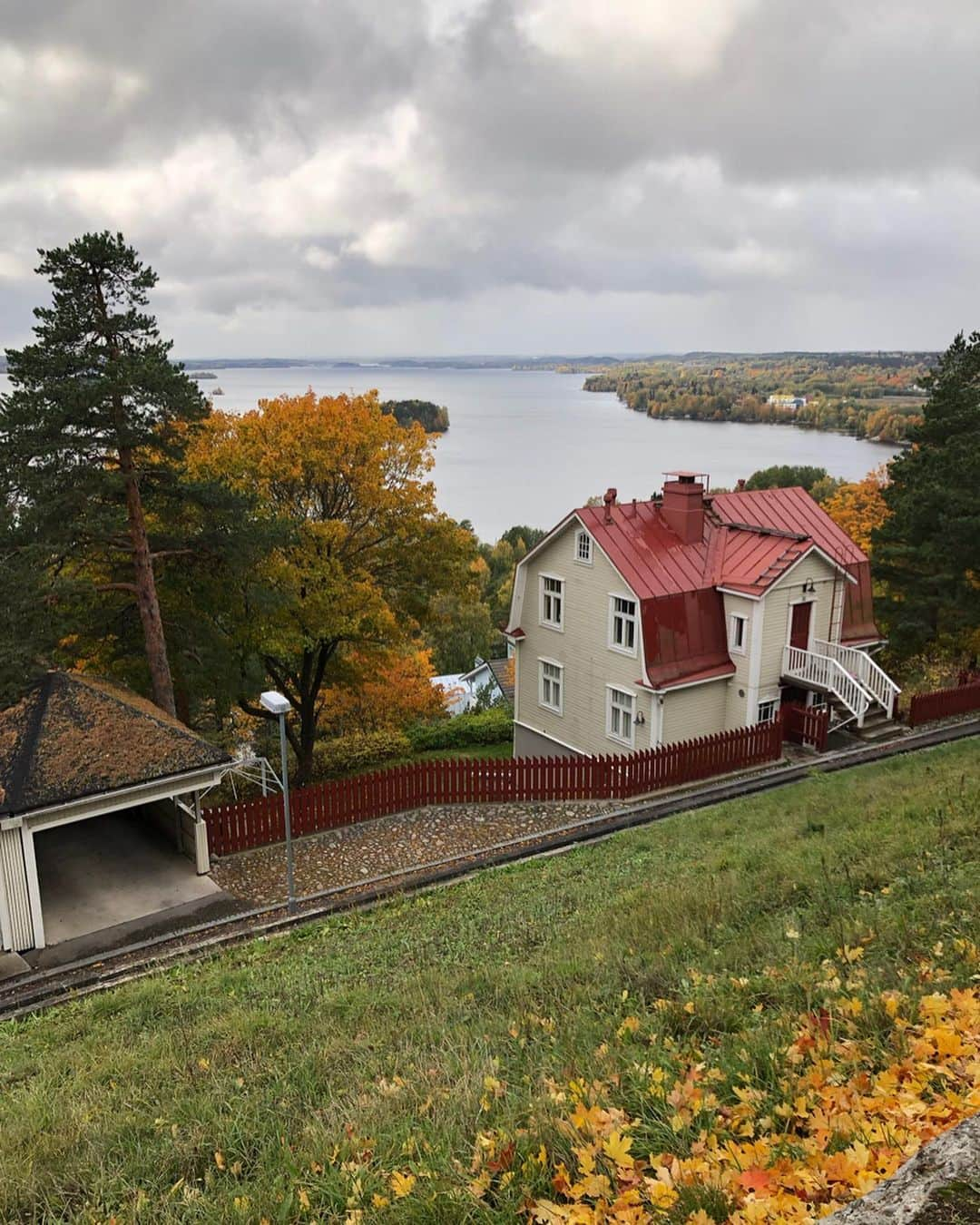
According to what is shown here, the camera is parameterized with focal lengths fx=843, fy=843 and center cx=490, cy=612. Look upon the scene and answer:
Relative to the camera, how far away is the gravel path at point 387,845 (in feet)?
49.3

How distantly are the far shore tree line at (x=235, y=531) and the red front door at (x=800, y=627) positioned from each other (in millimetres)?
5723

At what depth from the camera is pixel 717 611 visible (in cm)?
2183

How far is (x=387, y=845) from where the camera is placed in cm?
1645

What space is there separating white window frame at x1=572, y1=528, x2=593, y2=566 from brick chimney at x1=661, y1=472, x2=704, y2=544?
2.38 metres

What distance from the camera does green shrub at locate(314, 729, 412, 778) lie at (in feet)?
85.3

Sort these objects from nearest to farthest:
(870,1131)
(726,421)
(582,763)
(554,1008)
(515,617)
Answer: (870,1131) → (554,1008) → (582,763) → (515,617) → (726,421)

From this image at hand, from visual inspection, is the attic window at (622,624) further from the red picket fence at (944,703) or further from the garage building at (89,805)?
the garage building at (89,805)

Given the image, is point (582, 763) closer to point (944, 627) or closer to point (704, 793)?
point (704, 793)

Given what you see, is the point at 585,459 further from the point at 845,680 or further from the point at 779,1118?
the point at 779,1118

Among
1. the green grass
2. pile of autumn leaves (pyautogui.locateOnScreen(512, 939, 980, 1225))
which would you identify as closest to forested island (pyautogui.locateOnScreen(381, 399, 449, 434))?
the green grass

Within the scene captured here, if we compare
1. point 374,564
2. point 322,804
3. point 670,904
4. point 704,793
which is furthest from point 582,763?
point 670,904

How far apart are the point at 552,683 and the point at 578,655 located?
1692 millimetres

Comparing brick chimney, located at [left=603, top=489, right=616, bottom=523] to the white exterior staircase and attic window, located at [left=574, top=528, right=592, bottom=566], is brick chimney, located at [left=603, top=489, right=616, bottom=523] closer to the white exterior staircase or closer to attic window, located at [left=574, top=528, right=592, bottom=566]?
attic window, located at [left=574, top=528, right=592, bottom=566]

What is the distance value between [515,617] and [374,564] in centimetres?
492
